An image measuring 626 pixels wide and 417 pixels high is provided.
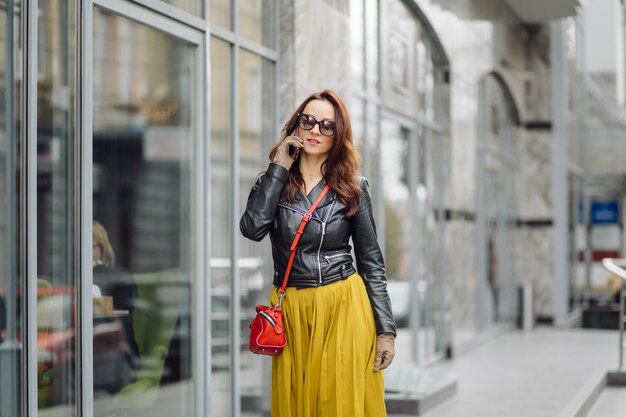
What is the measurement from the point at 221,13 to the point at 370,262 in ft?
10.0

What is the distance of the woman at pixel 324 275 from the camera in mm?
4535

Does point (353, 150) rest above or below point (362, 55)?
below

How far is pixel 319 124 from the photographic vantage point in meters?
4.53

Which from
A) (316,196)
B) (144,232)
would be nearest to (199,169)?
(316,196)

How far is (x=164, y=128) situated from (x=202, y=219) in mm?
2200

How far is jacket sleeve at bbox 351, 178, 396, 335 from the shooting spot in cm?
462

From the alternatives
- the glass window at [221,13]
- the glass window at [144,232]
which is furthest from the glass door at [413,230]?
the glass window at [221,13]

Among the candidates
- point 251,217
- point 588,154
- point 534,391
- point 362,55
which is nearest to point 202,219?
point 251,217

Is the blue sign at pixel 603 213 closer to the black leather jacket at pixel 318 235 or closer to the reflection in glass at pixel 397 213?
the reflection in glass at pixel 397 213

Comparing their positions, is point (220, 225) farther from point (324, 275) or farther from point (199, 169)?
point (324, 275)

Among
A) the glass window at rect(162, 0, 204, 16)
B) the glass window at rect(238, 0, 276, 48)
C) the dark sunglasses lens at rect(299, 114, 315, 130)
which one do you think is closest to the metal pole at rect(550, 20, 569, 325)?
the glass window at rect(238, 0, 276, 48)

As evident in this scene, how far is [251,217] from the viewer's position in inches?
179

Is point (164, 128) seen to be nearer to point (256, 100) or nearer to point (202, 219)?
point (256, 100)

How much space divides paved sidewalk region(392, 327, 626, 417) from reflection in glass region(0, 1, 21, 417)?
4.57m
